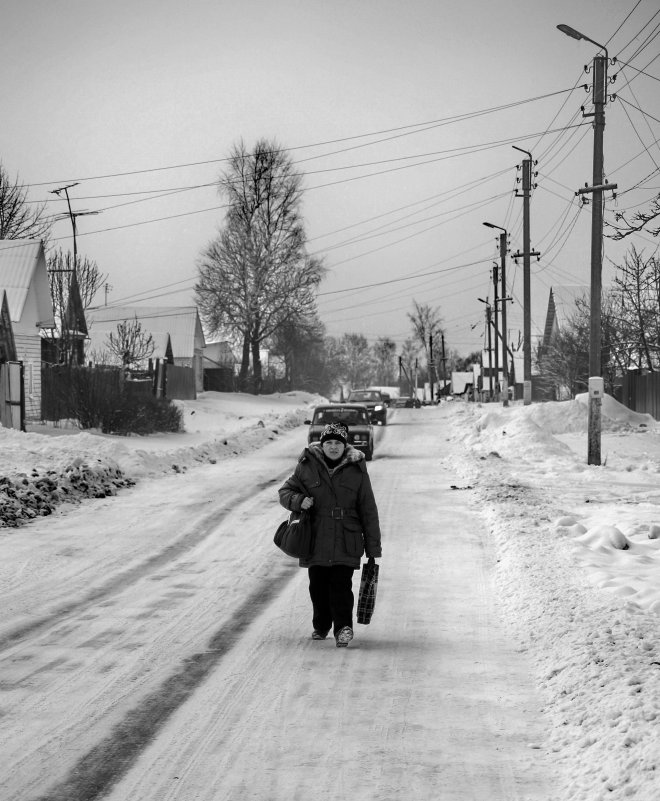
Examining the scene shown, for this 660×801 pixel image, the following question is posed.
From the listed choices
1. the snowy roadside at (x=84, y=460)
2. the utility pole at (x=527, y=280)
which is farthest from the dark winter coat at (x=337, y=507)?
the utility pole at (x=527, y=280)

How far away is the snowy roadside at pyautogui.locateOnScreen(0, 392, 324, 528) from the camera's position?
16.0 metres

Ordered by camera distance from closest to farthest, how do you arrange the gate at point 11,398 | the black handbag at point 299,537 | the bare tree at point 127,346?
the black handbag at point 299,537, the gate at point 11,398, the bare tree at point 127,346

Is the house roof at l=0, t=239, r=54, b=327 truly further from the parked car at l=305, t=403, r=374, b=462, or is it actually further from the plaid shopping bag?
the plaid shopping bag

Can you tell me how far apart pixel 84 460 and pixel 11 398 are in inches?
350

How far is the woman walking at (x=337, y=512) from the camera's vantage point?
7.80m

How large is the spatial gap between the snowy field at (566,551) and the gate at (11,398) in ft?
10.4

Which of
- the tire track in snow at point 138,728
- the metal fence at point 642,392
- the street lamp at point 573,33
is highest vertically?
the street lamp at point 573,33

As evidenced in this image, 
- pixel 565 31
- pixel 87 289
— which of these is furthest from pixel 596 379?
pixel 87 289

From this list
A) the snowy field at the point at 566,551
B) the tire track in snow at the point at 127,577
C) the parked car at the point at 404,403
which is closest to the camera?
the snowy field at the point at 566,551

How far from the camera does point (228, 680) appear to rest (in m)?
6.78

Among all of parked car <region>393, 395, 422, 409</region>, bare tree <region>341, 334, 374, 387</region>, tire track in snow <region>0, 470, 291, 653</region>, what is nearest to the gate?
tire track in snow <region>0, 470, 291, 653</region>

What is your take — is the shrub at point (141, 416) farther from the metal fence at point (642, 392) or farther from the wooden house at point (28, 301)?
the metal fence at point (642, 392)

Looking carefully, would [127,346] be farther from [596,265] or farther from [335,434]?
[335,434]

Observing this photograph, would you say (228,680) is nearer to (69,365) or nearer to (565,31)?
(565,31)
